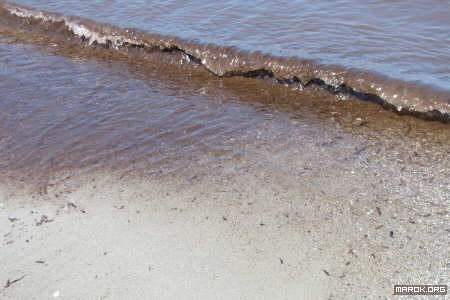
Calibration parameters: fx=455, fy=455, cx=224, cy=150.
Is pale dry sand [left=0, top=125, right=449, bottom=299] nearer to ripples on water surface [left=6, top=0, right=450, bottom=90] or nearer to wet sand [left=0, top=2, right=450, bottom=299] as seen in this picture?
wet sand [left=0, top=2, right=450, bottom=299]

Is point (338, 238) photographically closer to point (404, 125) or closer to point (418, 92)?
point (404, 125)

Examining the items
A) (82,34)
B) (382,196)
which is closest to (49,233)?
(382,196)

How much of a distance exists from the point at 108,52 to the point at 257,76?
8.91ft

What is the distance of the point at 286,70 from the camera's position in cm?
586

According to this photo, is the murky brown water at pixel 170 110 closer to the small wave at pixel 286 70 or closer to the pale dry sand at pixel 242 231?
the small wave at pixel 286 70

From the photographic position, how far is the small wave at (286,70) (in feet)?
16.2

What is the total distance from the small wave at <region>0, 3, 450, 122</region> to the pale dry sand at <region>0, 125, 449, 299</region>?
3.22 feet

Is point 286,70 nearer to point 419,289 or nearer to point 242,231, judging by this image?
point 242,231

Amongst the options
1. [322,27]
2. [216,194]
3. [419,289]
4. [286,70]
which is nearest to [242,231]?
[216,194]

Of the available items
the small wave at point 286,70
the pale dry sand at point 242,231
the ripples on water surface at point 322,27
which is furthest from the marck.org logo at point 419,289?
the ripples on water surface at point 322,27

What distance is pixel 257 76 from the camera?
610 cm

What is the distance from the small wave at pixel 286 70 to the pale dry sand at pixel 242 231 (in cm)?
98

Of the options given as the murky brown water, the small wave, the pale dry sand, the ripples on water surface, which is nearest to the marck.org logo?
the pale dry sand

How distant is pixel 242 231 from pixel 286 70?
309cm
